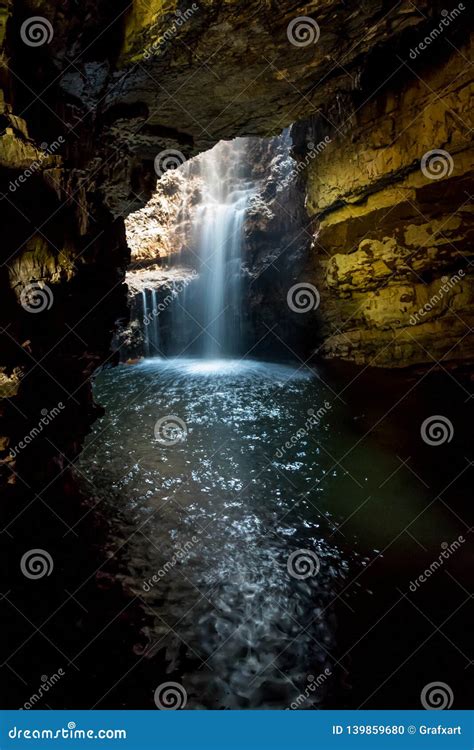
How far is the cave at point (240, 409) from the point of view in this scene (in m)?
3.46

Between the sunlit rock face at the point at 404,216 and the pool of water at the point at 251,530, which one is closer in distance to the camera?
the pool of water at the point at 251,530

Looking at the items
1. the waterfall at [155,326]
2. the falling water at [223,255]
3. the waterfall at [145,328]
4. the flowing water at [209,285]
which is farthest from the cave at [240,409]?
the waterfall at [155,326]

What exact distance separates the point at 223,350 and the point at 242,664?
728 inches

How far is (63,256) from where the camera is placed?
13.0 ft

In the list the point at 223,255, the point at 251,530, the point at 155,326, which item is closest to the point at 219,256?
the point at 223,255

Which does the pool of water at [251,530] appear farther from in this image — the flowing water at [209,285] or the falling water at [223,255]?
the flowing water at [209,285]

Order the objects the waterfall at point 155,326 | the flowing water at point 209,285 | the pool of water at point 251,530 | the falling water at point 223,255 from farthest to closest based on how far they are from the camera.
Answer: the waterfall at point 155,326 → the flowing water at point 209,285 → the falling water at point 223,255 → the pool of water at point 251,530

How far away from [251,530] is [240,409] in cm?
574

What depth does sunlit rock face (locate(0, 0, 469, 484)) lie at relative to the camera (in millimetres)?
3490

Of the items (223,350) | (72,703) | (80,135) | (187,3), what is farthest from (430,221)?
(223,350)

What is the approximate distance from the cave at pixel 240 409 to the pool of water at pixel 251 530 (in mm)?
35

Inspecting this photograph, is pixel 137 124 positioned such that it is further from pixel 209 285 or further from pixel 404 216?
pixel 209 285

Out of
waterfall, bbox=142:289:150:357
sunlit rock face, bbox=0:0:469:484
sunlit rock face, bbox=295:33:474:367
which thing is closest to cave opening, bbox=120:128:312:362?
waterfall, bbox=142:289:150:357

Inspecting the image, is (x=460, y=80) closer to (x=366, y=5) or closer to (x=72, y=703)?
(x=366, y=5)
